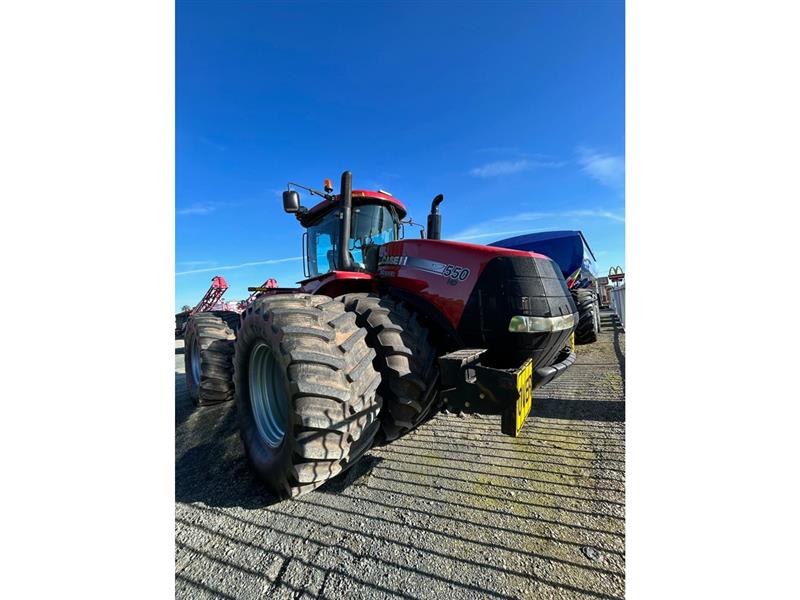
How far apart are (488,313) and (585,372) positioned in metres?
3.47

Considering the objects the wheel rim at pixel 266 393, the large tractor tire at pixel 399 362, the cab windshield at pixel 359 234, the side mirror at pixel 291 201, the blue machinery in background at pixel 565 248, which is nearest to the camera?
the large tractor tire at pixel 399 362

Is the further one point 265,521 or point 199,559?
point 265,521

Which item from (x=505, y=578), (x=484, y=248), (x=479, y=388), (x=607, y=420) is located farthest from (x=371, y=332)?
(x=607, y=420)

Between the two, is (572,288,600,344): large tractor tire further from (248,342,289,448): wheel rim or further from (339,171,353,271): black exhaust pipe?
(248,342,289,448): wheel rim

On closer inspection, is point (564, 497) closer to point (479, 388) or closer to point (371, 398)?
point (479, 388)

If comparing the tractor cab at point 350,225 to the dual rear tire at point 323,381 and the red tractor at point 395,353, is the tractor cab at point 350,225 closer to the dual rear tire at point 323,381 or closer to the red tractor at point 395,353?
the red tractor at point 395,353

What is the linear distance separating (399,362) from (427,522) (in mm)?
908

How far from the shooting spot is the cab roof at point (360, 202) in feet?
11.6

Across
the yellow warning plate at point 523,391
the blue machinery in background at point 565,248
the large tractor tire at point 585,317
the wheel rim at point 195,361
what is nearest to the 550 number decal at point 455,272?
the yellow warning plate at point 523,391

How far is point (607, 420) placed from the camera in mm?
3211

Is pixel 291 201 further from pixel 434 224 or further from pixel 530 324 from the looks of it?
pixel 530 324

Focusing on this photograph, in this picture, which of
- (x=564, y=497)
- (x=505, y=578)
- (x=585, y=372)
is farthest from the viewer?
(x=585, y=372)

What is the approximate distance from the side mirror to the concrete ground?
7.41 ft

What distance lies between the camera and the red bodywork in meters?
2.29
